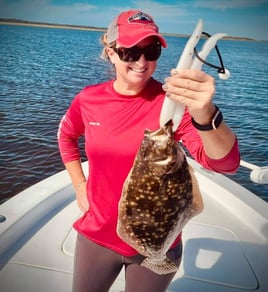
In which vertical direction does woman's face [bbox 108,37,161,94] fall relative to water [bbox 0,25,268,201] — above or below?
above

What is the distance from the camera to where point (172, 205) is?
6.10 ft

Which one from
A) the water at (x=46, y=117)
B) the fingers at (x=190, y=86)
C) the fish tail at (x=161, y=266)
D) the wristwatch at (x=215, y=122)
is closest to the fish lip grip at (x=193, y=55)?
the fingers at (x=190, y=86)

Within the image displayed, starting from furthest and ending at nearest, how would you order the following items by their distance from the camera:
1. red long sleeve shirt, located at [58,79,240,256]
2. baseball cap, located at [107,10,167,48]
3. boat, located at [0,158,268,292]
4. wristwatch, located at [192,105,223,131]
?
1. boat, located at [0,158,268,292]
2. red long sleeve shirt, located at [58,79,240,256]
3. baseball cap, located at [107,10,167,48]
4. wristwatch, located at [192,105,223,131]

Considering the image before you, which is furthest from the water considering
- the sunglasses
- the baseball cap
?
the sunglasses

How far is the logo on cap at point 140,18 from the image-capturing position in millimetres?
2158

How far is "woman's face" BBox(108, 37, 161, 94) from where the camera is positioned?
6.90 ft

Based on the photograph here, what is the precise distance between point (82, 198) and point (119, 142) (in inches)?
31.8

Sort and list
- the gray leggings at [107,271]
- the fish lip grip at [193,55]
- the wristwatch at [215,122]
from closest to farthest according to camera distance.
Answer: the fish lip grip at [193,55] → the wristwatch at [215,122] → the gray leggings at [107,271]

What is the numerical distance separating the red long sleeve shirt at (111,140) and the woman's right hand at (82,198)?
8 centimetres

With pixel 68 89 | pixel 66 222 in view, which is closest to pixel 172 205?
pixel 66 222

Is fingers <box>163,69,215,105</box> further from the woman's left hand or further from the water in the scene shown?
the water

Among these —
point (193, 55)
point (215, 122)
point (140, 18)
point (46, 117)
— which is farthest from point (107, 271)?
point (46, 117)

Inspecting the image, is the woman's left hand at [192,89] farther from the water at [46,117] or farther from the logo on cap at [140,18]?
the water at [46,117]

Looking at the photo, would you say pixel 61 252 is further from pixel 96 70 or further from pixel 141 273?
pixel 96 70
